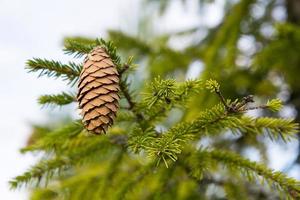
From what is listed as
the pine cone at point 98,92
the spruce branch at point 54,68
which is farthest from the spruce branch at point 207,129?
the spruce branch at point 54,68

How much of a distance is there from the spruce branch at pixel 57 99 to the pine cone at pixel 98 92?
0.21 metres

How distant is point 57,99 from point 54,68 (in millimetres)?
137

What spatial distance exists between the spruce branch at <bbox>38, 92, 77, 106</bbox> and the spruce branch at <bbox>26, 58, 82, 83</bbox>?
94mm

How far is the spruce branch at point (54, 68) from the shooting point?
926 mm

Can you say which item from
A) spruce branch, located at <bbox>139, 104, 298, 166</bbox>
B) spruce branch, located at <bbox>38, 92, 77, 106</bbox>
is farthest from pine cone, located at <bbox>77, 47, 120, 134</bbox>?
spruce branch, located at <bbox>38, 92, 77, 106</bbox>

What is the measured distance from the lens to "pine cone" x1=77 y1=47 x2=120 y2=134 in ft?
2.80

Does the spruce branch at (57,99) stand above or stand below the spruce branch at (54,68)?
above

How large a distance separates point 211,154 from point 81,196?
1.74 ft

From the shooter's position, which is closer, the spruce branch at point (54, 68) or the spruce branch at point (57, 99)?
the spruce branch at point (54, 68)

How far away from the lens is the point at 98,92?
0.86 meters

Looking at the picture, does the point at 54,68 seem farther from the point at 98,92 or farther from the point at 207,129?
the point at 207,129

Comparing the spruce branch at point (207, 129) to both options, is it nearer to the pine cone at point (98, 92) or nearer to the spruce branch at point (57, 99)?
the pine cone at point (98, 92)

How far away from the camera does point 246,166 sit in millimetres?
1076

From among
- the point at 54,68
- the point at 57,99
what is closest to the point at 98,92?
the point at 54,68
